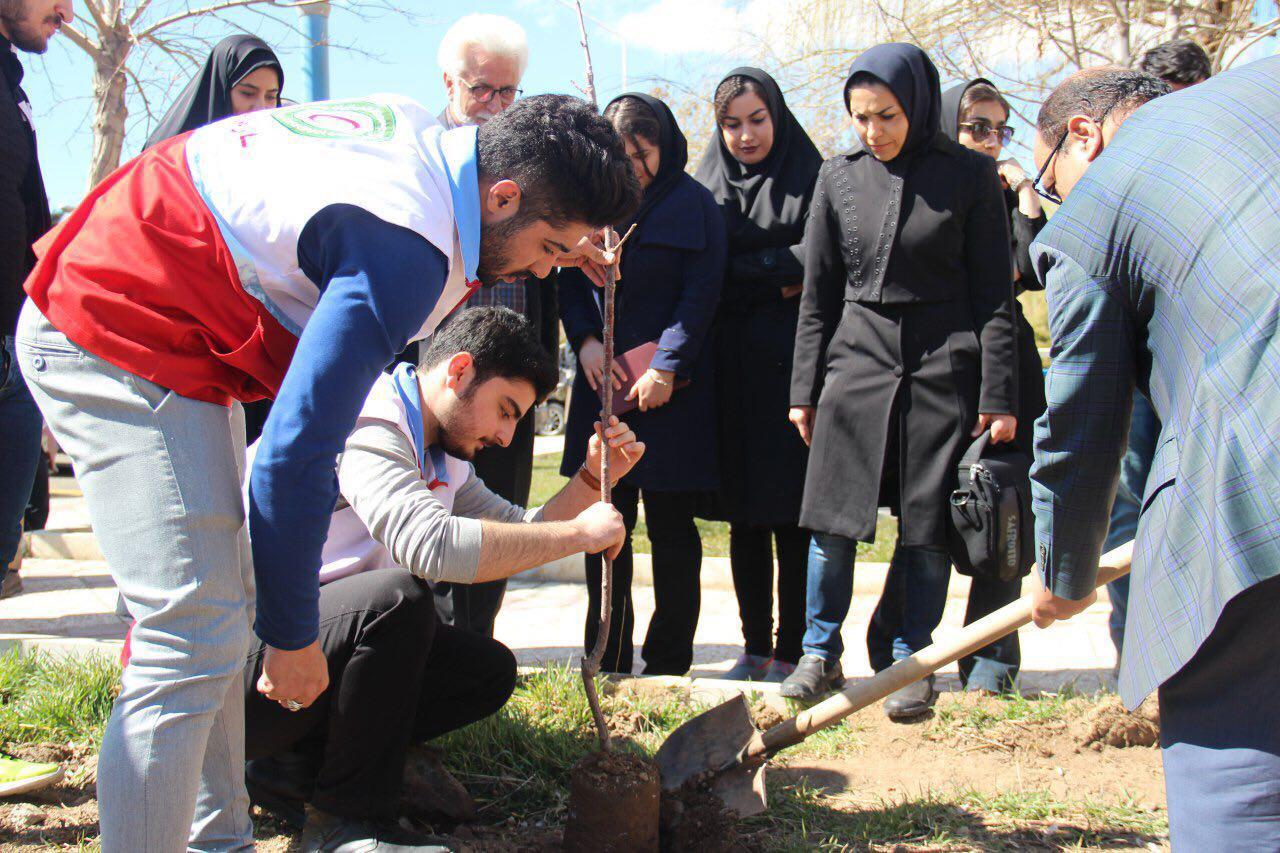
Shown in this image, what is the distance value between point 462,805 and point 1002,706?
170 centimetres

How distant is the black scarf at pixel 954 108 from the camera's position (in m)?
4.47

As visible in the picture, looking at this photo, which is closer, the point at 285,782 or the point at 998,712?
the point at 285,782

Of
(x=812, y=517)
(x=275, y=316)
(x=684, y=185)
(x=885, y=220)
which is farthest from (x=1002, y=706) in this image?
(x=275, y=316)

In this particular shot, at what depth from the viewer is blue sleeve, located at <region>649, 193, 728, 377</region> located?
3.94 metres

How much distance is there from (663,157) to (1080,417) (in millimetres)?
2541

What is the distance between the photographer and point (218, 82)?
3.97 metres

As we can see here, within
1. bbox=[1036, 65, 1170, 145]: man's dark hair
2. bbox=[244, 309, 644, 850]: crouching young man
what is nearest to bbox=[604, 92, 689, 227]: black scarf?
bbox=[244, 309, 644, 850]: crouching young man

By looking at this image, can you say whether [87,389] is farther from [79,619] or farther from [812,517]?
[79,619]

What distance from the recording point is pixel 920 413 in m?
3.65

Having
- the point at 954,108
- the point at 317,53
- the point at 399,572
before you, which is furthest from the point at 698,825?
the point at 317,53

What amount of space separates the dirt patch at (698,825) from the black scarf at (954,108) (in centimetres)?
286

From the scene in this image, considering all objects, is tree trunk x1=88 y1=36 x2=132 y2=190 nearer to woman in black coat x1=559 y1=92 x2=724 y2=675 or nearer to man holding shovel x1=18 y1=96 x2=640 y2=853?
woman in black coat x1=559 y1=92 x2=724 y2=675

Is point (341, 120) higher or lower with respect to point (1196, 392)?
higher

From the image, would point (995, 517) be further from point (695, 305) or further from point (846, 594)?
point (695, 305)
